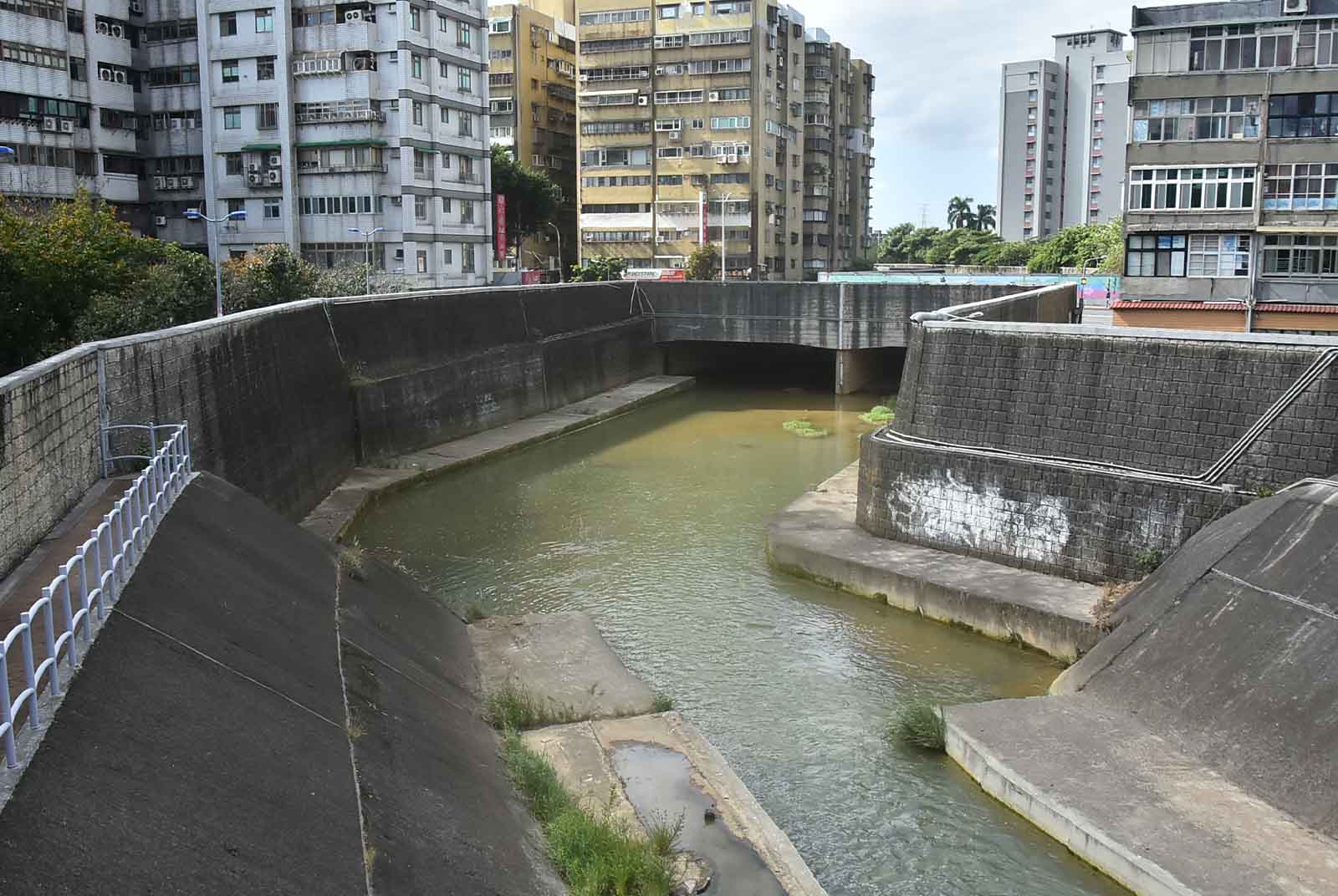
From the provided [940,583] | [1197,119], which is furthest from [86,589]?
[1197,119]

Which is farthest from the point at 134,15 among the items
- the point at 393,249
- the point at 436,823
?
the point at 436,823

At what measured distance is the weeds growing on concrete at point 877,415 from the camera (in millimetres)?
29344

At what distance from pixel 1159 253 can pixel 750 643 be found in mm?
18910

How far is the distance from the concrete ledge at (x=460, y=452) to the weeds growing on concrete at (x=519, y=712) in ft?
13.1

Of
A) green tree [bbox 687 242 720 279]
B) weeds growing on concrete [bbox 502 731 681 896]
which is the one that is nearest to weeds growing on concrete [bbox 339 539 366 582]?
weeds growing on concrete [bbox 502 731 681 896]

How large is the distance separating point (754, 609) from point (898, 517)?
236 cm

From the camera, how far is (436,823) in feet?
22.5

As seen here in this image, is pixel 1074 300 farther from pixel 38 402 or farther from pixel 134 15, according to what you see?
pixel 134 15

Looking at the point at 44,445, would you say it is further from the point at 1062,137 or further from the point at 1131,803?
the point at 1062,137

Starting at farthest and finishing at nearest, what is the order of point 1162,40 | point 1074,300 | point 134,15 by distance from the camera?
point 134,15
point 1074,300
point 1162,40

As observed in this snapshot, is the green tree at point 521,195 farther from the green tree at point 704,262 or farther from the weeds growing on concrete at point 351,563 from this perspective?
the weeds growing on concrete at point 351,563

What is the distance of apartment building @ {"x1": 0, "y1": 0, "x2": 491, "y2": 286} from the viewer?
40406 mm

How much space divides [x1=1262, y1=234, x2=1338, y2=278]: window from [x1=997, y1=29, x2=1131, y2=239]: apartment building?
71.1 metres

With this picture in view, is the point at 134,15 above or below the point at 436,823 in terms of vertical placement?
above
